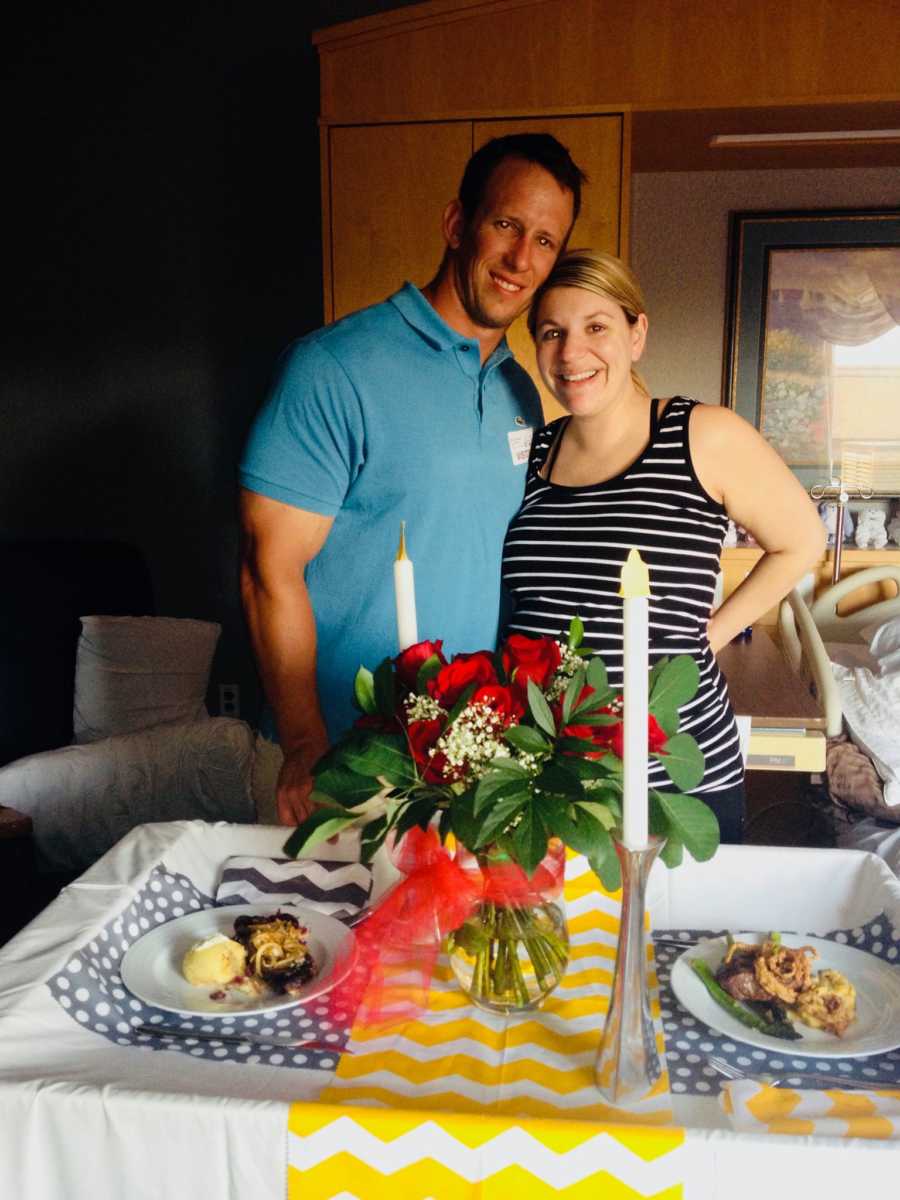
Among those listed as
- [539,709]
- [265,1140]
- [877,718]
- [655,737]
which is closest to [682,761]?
[655,737]

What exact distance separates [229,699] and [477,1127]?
2.91 meters

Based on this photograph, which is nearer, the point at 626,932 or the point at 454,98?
the point at 626,932

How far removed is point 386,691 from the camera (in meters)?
0.89

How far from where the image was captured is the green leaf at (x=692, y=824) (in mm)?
792

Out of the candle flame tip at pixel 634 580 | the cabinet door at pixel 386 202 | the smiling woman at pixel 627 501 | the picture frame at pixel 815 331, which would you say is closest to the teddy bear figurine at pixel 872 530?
the picture frame at pixel 815 331

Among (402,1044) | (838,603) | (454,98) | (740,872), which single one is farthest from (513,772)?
(838,603)

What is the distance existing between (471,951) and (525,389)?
103cm

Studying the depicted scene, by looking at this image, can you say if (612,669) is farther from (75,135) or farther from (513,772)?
(75,135)

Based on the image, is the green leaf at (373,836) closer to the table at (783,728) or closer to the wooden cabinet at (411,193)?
the table at (783,728)

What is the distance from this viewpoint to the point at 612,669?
4.65 ft

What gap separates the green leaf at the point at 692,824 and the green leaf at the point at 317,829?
26 centimetres

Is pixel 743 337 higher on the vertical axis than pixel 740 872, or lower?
higher

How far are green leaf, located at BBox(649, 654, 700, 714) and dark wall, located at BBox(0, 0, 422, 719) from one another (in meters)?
2.65

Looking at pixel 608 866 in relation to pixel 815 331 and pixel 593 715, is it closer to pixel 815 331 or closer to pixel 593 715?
pixel 593 715
